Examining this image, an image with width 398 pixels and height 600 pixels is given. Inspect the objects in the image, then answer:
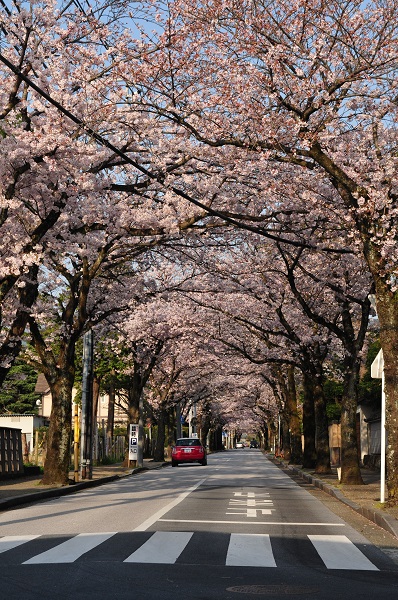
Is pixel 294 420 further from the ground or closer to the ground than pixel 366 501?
further from the ground

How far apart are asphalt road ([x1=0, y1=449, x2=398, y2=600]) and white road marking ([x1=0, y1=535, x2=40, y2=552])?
0.02 meters

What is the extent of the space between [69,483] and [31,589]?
55.6 ft

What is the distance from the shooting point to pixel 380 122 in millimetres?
18516

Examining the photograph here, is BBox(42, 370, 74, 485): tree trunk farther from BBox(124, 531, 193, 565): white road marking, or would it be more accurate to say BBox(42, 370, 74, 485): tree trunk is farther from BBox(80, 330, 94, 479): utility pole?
BBox(124, 531, 193, 565): white road marking

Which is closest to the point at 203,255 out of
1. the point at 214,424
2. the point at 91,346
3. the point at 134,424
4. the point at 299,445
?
the point at 91,346

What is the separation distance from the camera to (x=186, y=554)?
394 inches

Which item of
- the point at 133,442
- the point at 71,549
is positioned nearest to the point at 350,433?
the point at 71,549

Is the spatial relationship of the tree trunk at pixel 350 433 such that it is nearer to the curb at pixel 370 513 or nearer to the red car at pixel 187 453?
the curb at pixel 370 513

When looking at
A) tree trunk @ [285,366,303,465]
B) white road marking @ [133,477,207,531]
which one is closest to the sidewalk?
white road marking @ [133,477,207,531]

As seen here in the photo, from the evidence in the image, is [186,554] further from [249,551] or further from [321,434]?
[321,434]

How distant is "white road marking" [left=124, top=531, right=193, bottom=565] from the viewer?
9.45 meters

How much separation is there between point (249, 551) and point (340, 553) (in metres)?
1.13

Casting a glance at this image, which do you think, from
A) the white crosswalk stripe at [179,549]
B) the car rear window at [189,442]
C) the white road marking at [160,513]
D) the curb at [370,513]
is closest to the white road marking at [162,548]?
the white crosswalk stripe at [179,549]

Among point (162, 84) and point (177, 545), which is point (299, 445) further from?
point (177, 545)
